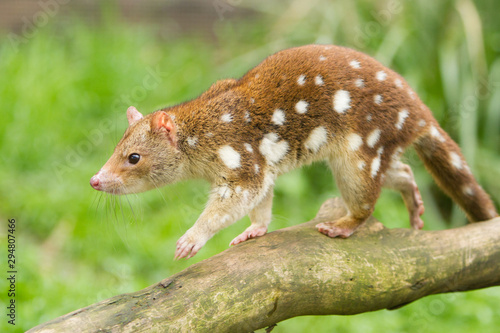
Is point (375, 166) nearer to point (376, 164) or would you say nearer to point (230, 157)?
point (376, 164)

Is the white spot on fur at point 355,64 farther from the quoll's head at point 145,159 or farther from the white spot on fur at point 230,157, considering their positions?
the quoll's head at point 145,159

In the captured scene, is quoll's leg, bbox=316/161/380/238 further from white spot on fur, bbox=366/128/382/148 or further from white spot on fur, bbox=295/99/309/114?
white spot on fur, bbox=295/99/309/114

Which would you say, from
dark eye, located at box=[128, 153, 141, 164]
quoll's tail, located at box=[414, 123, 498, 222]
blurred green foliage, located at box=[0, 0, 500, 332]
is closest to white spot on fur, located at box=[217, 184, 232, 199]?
dark eye, located at box=[128, 153, 141, 164]

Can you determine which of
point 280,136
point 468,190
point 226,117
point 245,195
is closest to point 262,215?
point 245,195

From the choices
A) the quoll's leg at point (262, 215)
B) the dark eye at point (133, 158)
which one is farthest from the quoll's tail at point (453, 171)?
the dark eye at point (133, 158)

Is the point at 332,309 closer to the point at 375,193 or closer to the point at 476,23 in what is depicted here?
the point at 375,193

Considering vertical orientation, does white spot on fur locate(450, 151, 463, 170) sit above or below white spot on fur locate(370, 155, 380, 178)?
below

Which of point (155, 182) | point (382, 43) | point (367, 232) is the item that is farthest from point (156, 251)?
point (382, 43)
